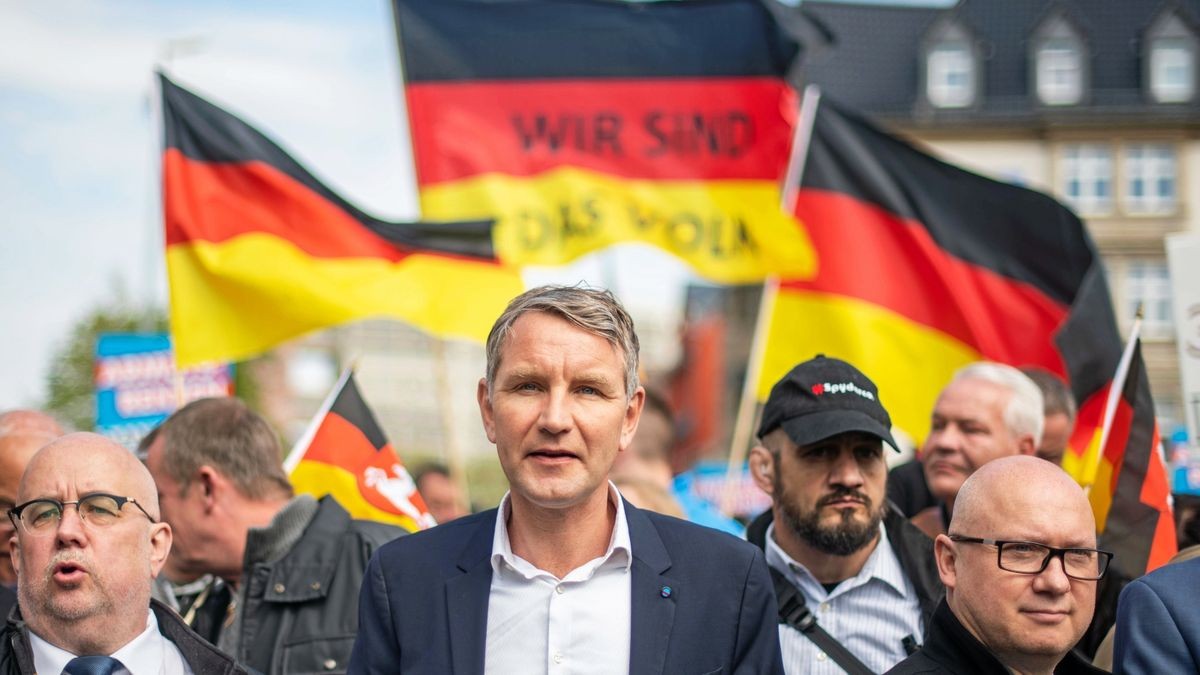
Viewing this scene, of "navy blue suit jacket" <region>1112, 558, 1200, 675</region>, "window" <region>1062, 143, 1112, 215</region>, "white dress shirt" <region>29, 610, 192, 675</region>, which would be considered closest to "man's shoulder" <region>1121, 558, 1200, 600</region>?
"navy blue suit jacket" <region>1112, 558, 1200, 675</region>

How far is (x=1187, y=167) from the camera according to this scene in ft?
140

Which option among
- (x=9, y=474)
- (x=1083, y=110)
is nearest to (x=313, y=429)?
(x=9, y=474)

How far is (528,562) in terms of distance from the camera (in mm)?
3408

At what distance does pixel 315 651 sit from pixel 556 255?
15.5 feet

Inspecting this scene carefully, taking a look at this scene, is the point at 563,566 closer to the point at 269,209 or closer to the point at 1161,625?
the point at 1161,625

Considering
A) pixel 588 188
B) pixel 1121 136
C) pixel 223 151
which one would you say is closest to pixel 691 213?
pixel 588 188

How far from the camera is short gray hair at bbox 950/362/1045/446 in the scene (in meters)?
5.62

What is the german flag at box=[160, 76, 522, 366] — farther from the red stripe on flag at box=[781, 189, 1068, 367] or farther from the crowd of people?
the crowd of people

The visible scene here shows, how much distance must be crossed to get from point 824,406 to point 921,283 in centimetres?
453

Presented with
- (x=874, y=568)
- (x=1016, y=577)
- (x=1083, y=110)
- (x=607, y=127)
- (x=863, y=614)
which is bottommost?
(x=863, y=614)

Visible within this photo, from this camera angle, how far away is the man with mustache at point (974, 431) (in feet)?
18.2

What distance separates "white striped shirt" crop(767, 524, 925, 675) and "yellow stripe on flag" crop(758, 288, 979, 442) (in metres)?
3.91

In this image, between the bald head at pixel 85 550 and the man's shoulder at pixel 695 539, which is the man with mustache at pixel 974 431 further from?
the bald head at pixel 85 550

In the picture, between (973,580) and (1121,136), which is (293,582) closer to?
(973,580)
